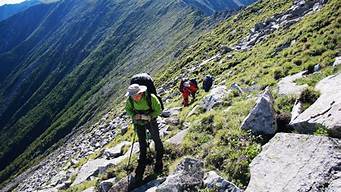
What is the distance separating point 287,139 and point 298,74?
867 cm

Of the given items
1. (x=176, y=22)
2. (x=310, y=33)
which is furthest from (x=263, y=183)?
(x=176, y=22)

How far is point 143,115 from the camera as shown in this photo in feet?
41.4

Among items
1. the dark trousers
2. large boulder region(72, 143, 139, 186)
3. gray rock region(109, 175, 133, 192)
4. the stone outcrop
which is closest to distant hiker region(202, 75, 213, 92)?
large boulder region(72, 143, 139, 186)

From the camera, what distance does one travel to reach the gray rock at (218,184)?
32.3 feet

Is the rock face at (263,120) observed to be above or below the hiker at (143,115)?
below

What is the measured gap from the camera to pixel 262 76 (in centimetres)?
2150

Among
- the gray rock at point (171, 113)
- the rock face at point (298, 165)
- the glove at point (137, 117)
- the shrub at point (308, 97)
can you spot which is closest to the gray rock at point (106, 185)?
the glove at point (137, 117)

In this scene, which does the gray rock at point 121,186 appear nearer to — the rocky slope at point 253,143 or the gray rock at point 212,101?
the rocky slope at point 253,143

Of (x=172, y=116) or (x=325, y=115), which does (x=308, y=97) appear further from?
(x=172, y=116)

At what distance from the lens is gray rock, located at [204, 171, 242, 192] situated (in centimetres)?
986

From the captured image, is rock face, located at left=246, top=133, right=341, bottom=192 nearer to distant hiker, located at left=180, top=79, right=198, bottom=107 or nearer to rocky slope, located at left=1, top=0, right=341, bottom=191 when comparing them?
rocky slope, located at left=1, top=0, right=341, bottom=191

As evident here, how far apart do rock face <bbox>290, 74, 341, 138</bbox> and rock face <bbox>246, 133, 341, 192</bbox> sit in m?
0.63

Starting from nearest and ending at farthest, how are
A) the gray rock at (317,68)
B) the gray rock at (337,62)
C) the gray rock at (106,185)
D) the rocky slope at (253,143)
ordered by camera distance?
the rocky slope at (253,143)
the gray rock at (106,185)
the gray rock at (337,62)
the gray rock at (317,68)

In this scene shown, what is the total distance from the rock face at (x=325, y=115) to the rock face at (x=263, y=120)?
32.1 inches
